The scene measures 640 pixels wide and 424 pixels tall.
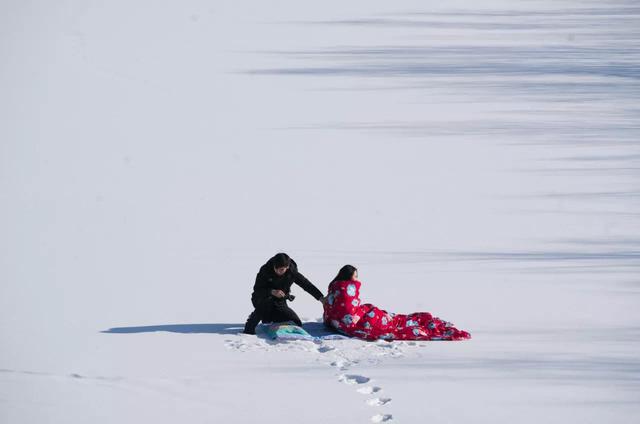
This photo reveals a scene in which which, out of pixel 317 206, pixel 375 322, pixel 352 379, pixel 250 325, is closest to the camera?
pixel 352 379

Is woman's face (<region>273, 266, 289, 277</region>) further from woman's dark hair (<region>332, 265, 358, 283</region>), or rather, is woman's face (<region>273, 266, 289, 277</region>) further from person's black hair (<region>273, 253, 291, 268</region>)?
woman's dark hair (<region>332, 265, 358, 283</region>)

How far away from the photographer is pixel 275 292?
7.17 meters

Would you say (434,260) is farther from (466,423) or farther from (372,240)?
(466,423)

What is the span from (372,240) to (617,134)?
5.34 metres

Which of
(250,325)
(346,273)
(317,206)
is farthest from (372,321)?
(317,206)

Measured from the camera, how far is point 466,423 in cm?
536

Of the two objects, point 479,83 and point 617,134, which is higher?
point 479,83

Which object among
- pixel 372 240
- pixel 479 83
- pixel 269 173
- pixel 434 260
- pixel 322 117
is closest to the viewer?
pixel 434 260

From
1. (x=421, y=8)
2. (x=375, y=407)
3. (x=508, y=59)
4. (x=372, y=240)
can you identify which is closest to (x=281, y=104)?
(x=508, y=59)

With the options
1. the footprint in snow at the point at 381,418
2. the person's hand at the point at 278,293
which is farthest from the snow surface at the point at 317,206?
→ the person's hand at the point at 278,293

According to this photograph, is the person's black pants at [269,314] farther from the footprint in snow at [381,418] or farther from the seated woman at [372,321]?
the footprint in snow at [381,418]

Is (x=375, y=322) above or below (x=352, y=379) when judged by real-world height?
above

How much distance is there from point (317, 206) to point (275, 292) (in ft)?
12.6

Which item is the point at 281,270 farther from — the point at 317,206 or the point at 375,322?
the point at 317,206
